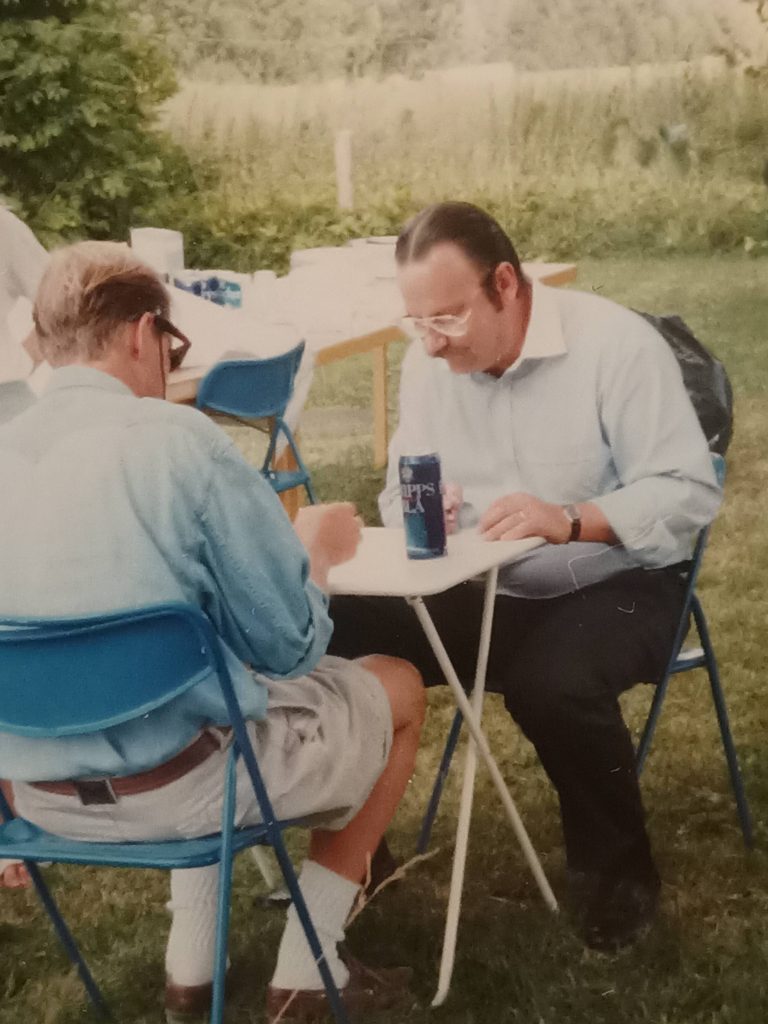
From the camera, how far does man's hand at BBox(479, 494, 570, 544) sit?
2268 mm

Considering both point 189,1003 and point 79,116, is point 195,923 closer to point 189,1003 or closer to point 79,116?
point 189,1003

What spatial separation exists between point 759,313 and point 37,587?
3912 millimetres

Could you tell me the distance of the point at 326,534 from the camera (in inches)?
83.5

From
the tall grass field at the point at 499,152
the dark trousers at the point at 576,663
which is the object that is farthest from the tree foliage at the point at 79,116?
the dark trousers at the point at 576,663

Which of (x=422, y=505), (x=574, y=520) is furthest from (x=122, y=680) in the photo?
(x=574, y=520)

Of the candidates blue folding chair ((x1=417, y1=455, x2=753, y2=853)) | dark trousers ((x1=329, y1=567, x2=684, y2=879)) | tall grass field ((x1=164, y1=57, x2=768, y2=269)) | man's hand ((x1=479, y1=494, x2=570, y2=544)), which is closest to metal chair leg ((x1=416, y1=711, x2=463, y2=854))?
blue folding chair ((x1=417, y1=455, x2=753, y2=853))

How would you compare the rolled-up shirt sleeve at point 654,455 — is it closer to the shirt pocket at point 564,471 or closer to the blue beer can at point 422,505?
the shirt pocket at point 564,471

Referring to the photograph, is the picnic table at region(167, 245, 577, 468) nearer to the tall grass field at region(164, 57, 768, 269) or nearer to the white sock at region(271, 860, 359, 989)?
the tall grass field at region(164, 57, 768, 269)

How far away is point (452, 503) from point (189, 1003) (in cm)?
95

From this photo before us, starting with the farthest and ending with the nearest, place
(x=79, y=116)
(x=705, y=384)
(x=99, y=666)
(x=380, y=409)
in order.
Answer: (x=380, y=409), (x=79, y=116), (x=705, y=384), (x=99, y=666)

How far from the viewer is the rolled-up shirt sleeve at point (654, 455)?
2.49 meters

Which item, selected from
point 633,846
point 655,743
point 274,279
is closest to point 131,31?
point 274,279

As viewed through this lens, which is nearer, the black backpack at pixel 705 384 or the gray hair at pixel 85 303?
the gray hair at pixel 85 303

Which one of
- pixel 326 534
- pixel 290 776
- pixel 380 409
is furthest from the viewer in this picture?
pixel 380 409
